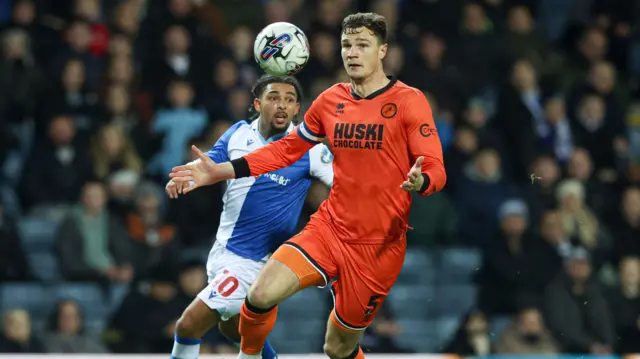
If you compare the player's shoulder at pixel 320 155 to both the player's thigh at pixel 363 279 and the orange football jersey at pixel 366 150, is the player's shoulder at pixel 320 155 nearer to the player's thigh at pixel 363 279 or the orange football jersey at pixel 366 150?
the orange football jersey at pixel 366 150

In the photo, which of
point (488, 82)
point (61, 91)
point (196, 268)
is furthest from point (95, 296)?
point (488, 82)

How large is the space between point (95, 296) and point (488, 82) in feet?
16.7

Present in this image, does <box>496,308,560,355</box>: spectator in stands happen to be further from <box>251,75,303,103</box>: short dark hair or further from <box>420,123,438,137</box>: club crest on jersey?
<box>420,123,438,137</box>: club crest on jersey

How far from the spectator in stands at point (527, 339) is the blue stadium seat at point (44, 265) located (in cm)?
453

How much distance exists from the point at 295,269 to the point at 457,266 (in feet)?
16.9

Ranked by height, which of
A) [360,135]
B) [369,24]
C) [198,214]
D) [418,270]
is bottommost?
[418,270]

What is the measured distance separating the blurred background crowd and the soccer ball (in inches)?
106

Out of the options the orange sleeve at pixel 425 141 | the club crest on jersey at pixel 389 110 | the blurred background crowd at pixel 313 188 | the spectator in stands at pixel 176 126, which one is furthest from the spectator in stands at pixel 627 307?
the club crest on jersey at pixel 389 110

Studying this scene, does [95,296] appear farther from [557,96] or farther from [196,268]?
[557,96]

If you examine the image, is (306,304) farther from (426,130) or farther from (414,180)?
(414,180)

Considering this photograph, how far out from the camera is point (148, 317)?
417 inches

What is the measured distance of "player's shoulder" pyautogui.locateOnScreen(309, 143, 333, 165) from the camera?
24.3ft

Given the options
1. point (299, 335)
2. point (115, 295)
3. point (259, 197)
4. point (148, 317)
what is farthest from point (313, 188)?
point (259, 197)

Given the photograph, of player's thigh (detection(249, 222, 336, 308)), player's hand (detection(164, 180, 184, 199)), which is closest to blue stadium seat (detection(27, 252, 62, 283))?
player's hand (detection(164, 180, 184, 199))
